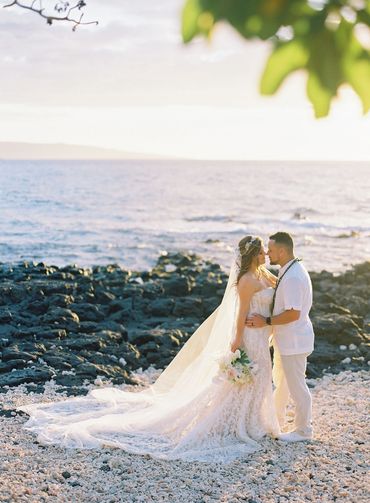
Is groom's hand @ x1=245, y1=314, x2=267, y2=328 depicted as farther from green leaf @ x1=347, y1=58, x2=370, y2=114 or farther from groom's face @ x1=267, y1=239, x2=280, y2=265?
green leaf @ x1=347, y1=58, x2=370, y2=114

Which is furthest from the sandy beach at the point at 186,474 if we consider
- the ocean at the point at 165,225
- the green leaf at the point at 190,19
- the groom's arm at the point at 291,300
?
the ocean at the point at 165,225

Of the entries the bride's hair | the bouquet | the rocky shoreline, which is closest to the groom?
the bride's hair

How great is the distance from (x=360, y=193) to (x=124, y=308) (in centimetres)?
7249

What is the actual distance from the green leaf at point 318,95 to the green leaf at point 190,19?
1.14 ft

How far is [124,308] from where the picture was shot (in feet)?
50.0

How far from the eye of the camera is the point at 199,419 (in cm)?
802

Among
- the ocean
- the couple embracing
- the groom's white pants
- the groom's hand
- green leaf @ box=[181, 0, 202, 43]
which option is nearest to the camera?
green leaf @ box=[181, 0, 202, 43]

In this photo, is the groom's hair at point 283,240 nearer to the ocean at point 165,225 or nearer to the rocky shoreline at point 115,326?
the rocky shoreline at point 115,326

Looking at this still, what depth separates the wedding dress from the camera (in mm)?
7754

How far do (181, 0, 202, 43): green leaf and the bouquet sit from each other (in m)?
6.05

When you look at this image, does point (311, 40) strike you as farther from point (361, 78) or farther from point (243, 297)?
point (243, 297)

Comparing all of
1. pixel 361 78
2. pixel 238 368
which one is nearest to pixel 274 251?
pixel 238 368

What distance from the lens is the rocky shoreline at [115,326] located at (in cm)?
1104

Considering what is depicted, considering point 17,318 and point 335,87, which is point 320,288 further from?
point 335,87
